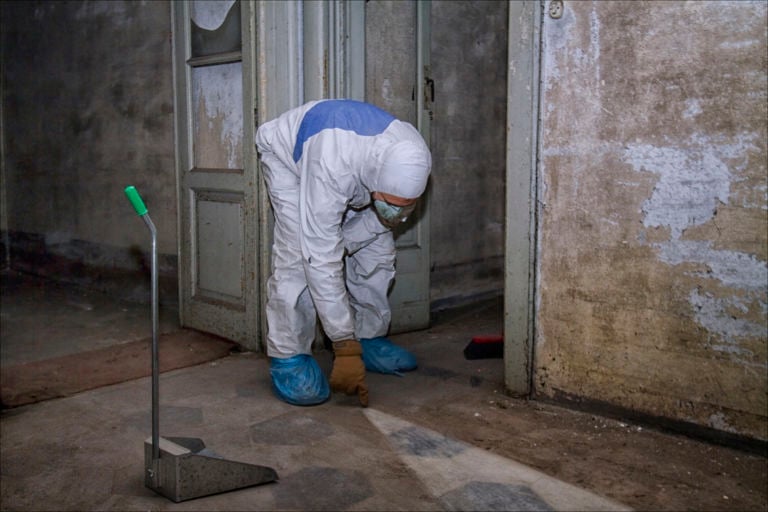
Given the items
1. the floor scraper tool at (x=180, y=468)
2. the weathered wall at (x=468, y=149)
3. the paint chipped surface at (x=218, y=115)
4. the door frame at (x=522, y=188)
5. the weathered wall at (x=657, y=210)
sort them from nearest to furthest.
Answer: the floor scraper tool at (x=180, y=468) < the weathered wall at (x=657, y=210) < the door frame at (x=522, y=188) < the paint chipped surface at (x=218, y=115) < the weathered wall at (x=468, y=149)

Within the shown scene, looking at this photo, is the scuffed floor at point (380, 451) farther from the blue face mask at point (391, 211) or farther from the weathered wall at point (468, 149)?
the weathered wall at point (468, 149)

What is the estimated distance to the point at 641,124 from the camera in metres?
2.83

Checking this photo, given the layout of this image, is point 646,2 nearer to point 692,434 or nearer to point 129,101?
point 692,434

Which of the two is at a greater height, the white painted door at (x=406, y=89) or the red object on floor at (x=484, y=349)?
the white painted door at (x=406, y=89)

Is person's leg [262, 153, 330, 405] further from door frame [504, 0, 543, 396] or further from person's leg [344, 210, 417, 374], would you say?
door frame [504, 0, 543, 396]

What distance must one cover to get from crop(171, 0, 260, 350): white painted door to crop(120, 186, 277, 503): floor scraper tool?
1.65m

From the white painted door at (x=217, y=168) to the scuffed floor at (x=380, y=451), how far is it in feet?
1.81

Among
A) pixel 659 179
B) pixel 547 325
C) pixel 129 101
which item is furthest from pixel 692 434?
pixel 129 101

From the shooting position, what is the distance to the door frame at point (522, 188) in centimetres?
310

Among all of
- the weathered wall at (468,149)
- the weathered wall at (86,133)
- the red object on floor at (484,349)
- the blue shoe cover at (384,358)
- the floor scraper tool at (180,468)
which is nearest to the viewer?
the floor scraper tool at (180,468)

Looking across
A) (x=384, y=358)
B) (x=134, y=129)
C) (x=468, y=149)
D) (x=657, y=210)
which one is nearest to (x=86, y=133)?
(x=134, y=129)

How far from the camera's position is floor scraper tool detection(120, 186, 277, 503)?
229cm

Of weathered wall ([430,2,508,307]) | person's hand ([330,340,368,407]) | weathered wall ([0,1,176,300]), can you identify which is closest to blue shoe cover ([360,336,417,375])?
person's hand ([330,340,368,407])

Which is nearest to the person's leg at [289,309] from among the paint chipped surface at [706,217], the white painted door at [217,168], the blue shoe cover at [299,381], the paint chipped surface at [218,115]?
the blue shoe cover at [299,381]
